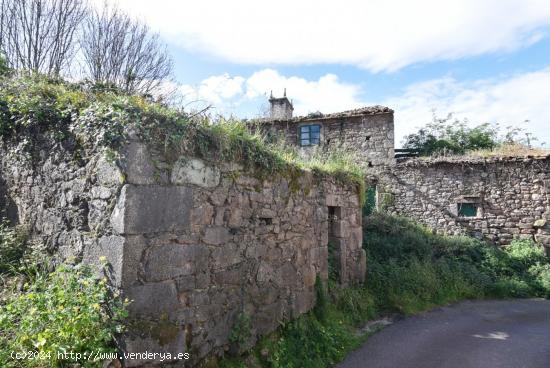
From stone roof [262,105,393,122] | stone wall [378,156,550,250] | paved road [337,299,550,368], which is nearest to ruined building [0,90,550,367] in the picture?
paved road [337,299,550,368]

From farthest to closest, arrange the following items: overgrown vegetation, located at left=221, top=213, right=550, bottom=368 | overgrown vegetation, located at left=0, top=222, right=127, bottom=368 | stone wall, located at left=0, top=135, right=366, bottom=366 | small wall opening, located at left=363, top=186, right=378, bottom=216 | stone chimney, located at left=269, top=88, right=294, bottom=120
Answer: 1. stone chimney, located at left=269, top=88, right=294, bottom=120
2. small wall opening, located at left=363, top=186, right=378, bottom=216
3. overgrown vegetation, located at left=221, top=213, right=550, bottom=368
4. stone wall, located at left=0, top=135, right=366, bottom=366
5. overgrown vegetation, located at left=0, top=222, right=127, bottom=368

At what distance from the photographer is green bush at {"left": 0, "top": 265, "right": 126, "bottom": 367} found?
2.59 metres

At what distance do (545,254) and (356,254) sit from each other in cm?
663

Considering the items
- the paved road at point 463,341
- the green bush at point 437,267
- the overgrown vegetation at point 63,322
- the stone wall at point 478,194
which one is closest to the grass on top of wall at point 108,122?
the overgrown vegetation at point 63,322

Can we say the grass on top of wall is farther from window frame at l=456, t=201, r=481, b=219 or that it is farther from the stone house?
window frame at l=456, t=201, r=481, b=219

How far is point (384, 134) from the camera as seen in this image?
1346 cm

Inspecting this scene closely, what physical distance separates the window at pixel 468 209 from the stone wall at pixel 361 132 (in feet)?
8.92

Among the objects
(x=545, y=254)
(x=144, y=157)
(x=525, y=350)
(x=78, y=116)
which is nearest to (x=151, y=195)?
(x=144, y=157)

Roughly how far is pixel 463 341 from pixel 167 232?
502cm

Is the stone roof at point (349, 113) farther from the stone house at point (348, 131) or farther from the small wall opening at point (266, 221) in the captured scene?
the small wall opening at point (266, 221)

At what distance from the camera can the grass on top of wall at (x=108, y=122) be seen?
10.3 ft

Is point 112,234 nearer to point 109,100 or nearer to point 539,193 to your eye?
point 109,100

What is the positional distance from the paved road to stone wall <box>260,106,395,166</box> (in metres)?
6.83

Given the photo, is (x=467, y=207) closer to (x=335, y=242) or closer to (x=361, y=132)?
(x=361, y=132)
